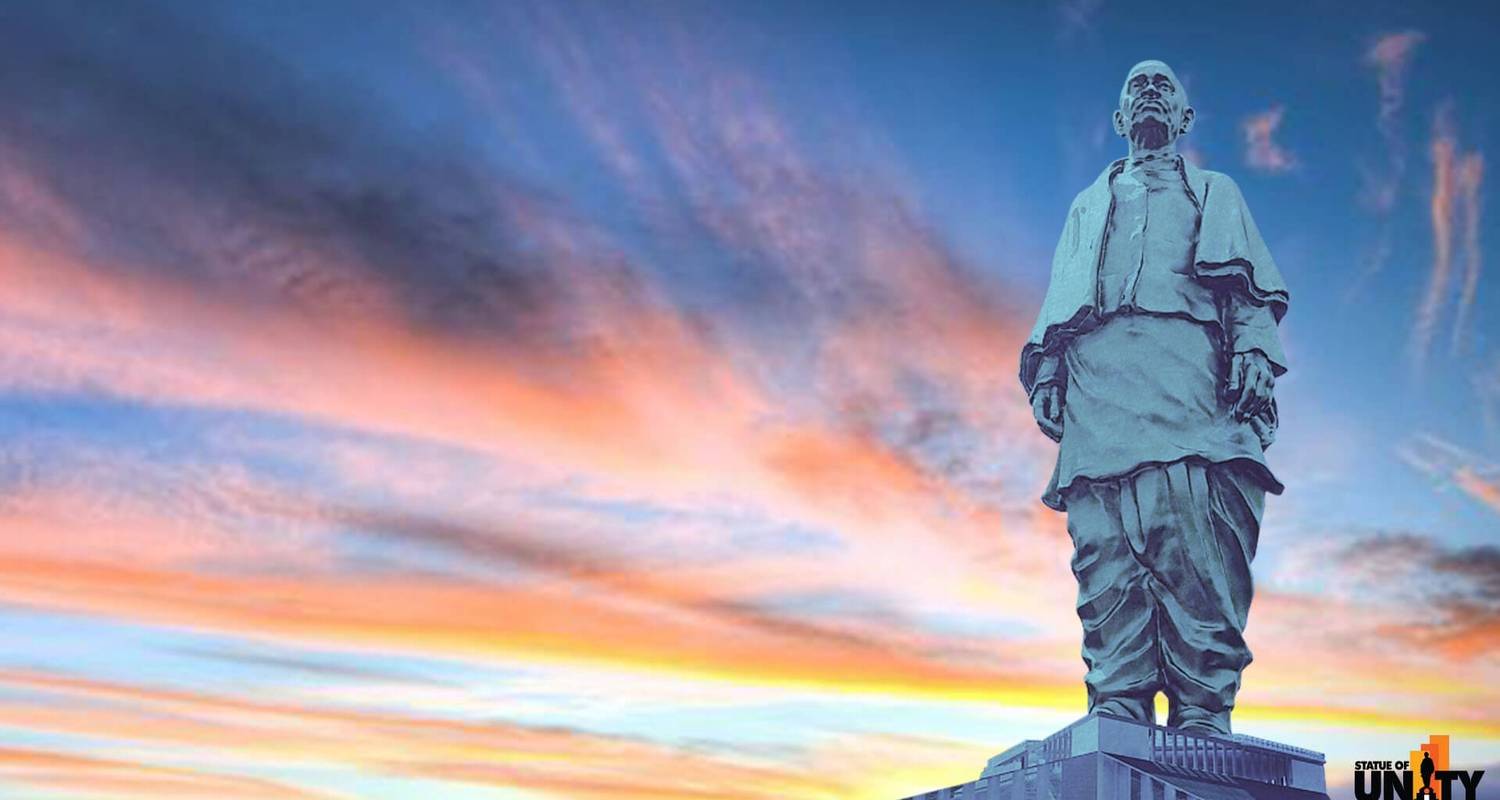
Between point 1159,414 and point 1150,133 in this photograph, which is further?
point 1150,133

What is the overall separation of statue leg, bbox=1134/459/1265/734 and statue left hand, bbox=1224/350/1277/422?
2.09 ft

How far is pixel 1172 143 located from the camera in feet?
62.9

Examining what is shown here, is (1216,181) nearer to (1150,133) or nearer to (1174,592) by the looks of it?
(1150,133)

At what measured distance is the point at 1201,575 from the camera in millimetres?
17094

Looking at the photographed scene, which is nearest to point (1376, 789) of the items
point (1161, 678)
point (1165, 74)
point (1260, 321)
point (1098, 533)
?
point (1161, 678)

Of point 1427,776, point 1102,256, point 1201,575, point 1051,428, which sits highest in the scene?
point 1102,256

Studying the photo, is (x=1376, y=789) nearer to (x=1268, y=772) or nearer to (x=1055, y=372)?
(x=1268, y=772)

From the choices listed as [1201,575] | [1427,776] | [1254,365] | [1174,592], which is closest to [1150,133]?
[1254,365]

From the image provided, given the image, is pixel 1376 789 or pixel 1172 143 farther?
pixel 1172 143

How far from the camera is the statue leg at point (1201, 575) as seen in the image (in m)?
16.8

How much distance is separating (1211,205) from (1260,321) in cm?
144

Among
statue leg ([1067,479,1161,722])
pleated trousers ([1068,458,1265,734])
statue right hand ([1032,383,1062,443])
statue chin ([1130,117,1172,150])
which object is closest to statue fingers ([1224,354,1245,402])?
pleated trousers ([1068,458,1265,734])

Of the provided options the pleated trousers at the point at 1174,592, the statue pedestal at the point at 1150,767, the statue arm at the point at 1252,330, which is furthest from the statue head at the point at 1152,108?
the statue pedestal at the point at 1150,767

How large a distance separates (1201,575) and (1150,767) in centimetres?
350
